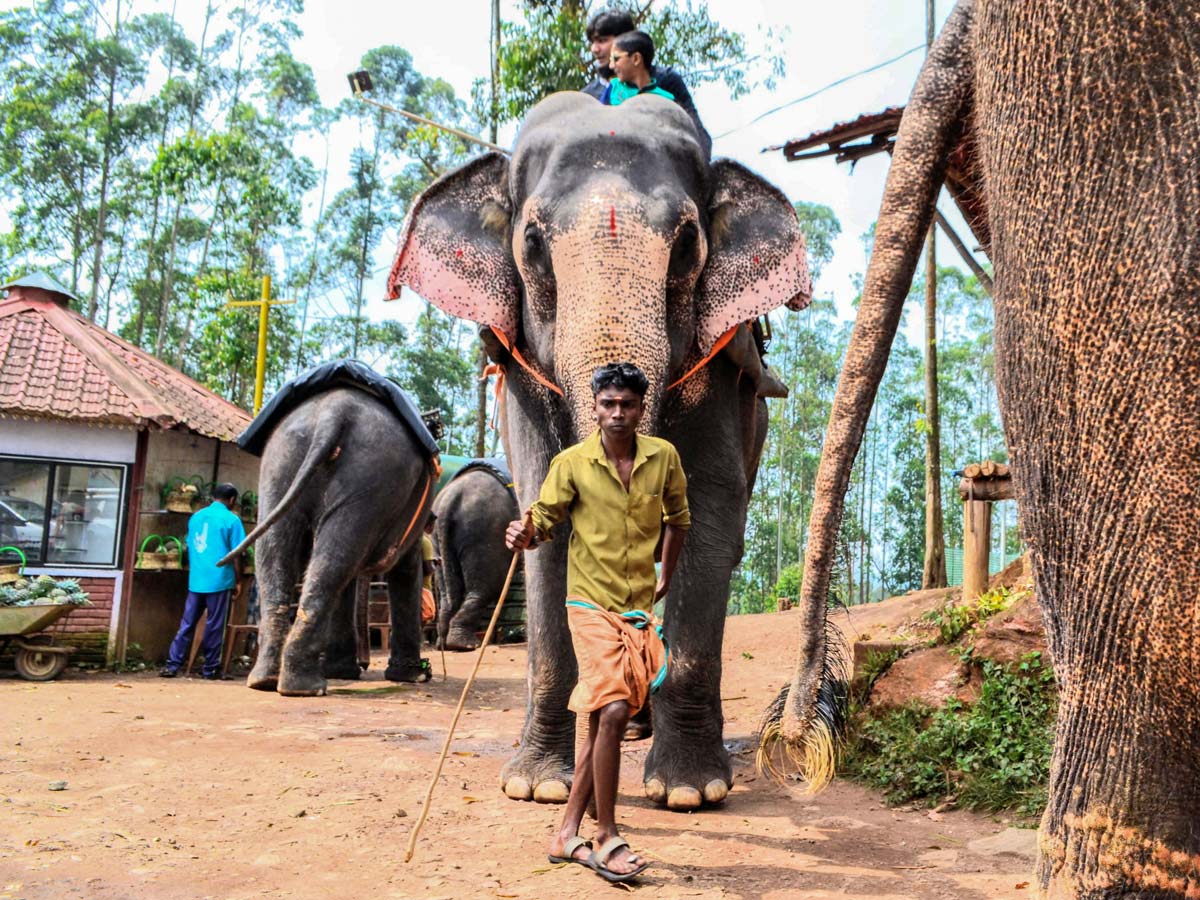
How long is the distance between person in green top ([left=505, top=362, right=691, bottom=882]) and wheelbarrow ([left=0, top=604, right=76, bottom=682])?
6554 millimetres

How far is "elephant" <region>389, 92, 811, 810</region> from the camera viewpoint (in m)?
4.15

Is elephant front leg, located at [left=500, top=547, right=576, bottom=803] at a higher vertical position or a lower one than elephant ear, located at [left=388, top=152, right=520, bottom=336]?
lower

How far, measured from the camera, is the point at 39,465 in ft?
32.2

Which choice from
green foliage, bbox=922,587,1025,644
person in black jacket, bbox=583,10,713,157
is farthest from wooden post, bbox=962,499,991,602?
person in black jacket, bbox=583,10,713,157

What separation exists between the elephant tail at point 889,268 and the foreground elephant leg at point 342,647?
22.2 feet

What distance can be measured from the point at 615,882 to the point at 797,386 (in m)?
38.5

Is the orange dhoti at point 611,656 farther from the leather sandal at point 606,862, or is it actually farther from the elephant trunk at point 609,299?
the elephant trunk at point 609,299

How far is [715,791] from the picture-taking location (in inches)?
169

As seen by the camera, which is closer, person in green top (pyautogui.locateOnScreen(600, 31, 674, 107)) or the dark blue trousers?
person in green top (pyautogui.locateOnScreen(600, 31, 674, 107))

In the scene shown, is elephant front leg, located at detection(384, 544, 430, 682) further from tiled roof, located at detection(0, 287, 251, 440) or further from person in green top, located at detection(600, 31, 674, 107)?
person in green top, located at detection(600, 31, 674, 107)

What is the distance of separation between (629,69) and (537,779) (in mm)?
3058

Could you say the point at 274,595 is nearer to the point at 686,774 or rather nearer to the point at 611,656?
the point at 686,774

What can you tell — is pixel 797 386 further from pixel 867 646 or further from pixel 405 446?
pixel 867 646

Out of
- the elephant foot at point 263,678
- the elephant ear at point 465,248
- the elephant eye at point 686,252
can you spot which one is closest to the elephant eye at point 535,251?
the elephant ear at point 465,248
